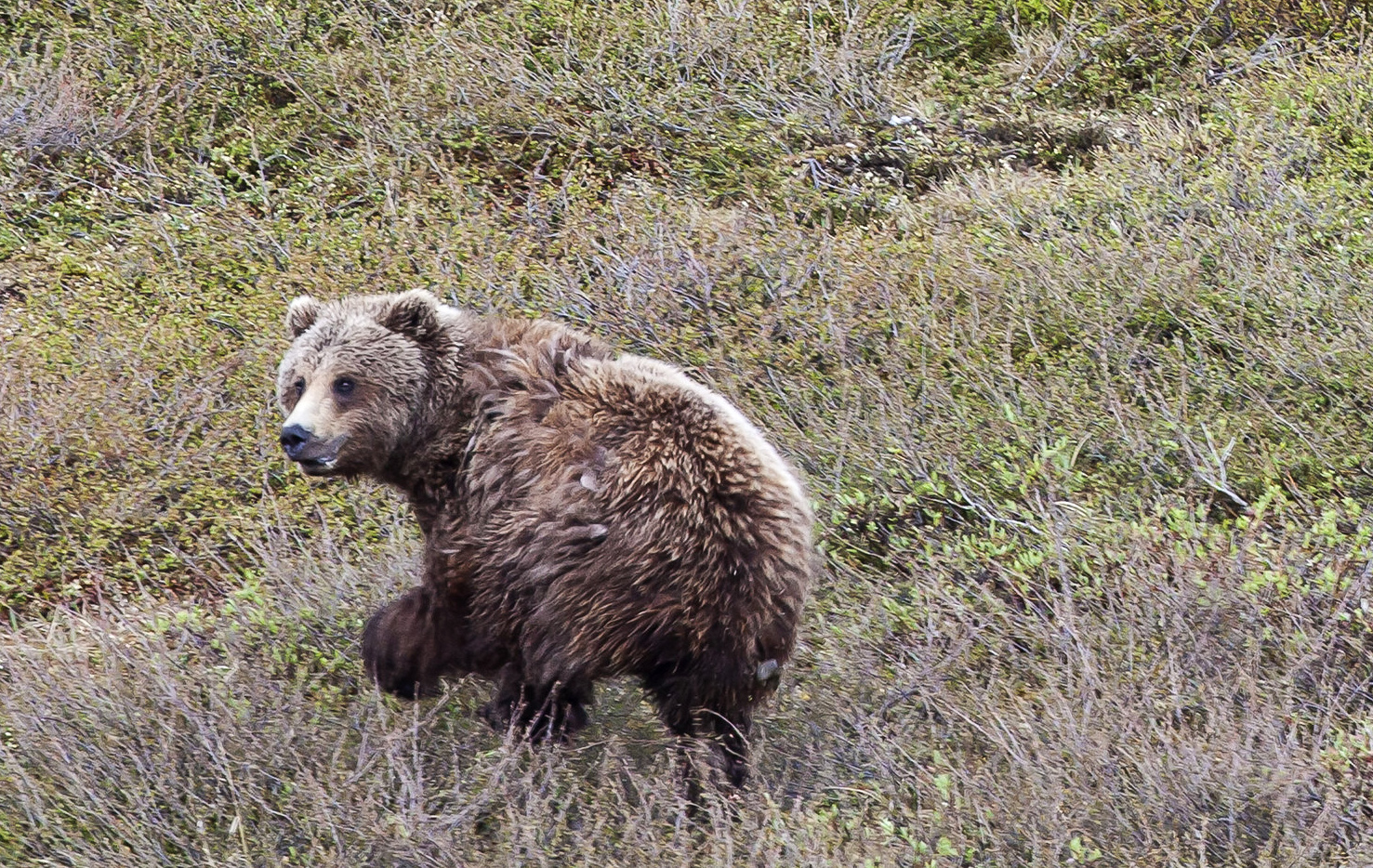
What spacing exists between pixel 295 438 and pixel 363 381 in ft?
0.97

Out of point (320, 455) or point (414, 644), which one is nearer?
point (414, 644)

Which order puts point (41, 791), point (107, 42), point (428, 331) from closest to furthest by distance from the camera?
point (41, 791) < point (428, 331) < point (107, 42)

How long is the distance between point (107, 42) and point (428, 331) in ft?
19.4

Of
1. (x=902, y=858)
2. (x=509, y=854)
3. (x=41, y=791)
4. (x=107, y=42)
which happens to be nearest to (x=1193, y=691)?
(x=902, y=858)

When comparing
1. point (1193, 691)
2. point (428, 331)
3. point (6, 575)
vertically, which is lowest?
point (6, 575)

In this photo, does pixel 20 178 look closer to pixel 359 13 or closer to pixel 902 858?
pixel 359 13

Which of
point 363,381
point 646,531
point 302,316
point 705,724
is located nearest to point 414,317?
point 363,381

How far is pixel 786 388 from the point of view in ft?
20.9

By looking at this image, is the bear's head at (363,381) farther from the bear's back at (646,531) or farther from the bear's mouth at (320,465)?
the bear's back at (646,531)

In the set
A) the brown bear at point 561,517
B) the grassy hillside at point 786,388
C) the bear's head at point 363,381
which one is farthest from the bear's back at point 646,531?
the bear's head at point 363,381

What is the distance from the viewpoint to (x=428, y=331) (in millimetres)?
4707

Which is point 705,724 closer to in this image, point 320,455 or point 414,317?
point 320,455

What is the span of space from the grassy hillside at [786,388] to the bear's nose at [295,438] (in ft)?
2.18

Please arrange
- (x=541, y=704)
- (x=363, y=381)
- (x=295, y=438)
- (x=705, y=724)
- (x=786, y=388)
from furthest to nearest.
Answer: (x=786, y=388) < (x=363, y=381) < (x=295, y=438) < (x=541, y=704) < (x=705, y=724)
